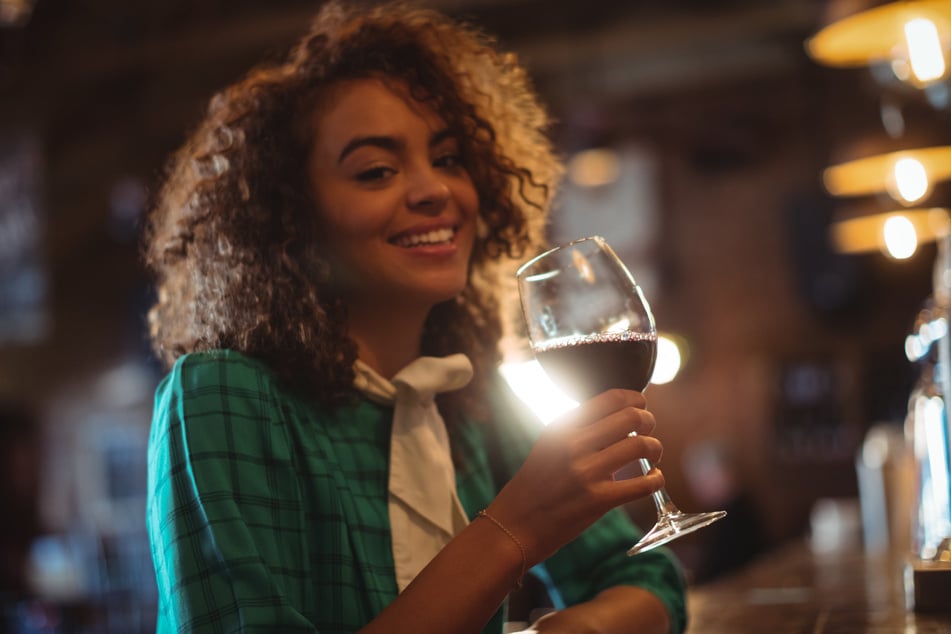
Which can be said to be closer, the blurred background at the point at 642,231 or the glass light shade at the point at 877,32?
the glass light shade at the point at 877,32

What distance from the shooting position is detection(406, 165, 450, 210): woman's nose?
135 centimetres

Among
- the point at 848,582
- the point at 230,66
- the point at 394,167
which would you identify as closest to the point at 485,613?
the point at 394,167

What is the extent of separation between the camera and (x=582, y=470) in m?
0.99

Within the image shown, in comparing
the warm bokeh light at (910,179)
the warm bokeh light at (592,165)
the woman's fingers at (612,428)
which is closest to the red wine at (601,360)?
the woman's fingers at (612,428)

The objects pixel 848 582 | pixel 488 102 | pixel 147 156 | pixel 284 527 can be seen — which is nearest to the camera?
pixel 284 527

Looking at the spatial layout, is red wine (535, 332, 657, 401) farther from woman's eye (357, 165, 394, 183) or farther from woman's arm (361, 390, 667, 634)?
woman's eye (357, 165, 394, 183)

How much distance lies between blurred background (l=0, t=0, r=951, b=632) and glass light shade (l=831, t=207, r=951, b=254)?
9.10 feet

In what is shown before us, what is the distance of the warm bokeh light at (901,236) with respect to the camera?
3479 millimetres

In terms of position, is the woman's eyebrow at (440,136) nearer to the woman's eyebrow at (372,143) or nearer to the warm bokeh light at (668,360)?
the woman's eyebrow at (372,143)

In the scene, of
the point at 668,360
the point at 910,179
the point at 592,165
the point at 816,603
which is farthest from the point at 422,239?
the point at 668,360

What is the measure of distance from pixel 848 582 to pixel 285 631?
50.2 inches

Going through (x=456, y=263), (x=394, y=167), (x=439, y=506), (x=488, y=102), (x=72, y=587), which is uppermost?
(x=488, y=102)

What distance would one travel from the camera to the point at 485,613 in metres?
1.04

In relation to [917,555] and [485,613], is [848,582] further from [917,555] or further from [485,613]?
[485,613]
